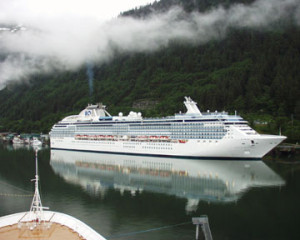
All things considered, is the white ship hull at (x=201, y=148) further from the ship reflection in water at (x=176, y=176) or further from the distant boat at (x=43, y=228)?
the distant boat at (x=43, y=228)

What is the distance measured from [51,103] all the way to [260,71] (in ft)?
305

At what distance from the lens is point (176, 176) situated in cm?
3975

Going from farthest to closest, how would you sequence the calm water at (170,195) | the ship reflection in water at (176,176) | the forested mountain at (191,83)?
the forested mountain at (191,83) → the ship reflection in water at (176,176) → the calm water at (170,195)

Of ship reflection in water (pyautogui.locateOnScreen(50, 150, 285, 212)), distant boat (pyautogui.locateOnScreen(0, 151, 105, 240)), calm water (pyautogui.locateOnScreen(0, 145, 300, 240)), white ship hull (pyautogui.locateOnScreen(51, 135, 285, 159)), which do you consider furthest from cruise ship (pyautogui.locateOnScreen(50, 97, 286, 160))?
distant boat (pyautogui.locateOnScreen(0, 151, 105, 240))

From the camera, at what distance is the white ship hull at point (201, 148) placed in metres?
46.9

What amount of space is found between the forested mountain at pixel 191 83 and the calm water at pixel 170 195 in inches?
1087

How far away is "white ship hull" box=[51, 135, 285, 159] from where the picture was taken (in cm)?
4691

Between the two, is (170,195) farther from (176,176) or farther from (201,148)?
(201,148)

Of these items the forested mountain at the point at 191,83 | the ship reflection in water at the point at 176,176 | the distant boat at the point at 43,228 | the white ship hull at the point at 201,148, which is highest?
the forested mountain at the point at 191,83

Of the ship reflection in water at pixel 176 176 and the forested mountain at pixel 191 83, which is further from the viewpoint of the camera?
the forested mountain at pixel 191 83

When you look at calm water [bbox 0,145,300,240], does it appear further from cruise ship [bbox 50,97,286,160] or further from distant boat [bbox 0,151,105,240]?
distant boat [bbox 0,151,105,240]

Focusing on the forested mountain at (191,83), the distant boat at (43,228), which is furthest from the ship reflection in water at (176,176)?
the forested mountain at (191,83)

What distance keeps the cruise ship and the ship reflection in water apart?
1876mm

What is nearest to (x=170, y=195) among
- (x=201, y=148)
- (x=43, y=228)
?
(x=43, y=228)
